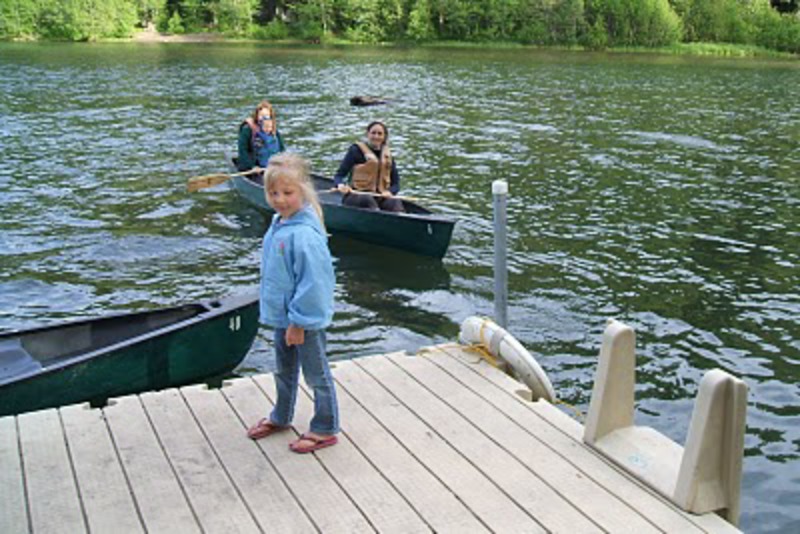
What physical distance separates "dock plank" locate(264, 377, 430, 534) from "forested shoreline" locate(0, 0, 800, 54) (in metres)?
56.8

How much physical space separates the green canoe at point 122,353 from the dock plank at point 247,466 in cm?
104

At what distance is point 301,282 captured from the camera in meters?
4.33

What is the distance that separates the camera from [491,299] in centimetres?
962

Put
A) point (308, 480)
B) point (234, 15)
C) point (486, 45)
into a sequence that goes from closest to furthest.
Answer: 1. point (308, 480)
2. point (486, 45)
3. point (234, 15)

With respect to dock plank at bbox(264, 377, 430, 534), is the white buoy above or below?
above

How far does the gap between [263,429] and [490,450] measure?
4.24 feet

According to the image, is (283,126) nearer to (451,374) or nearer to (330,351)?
(330,351)

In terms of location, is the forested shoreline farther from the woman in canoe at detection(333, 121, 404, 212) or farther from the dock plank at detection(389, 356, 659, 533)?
the dock plank at detection(389, 356, 659, 533)

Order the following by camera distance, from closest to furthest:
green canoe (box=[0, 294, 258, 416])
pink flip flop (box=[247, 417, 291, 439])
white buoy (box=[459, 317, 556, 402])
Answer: pink flip flop (box=[247, 417, 291, 439]) → white buoy (box=[459, 317, 556, 402]) → green canoe (box=[0, 294, 258, 416])

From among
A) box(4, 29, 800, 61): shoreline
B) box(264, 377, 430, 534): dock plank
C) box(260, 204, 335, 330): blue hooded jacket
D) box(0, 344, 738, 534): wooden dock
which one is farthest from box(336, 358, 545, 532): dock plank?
box(4, 29, 800, 61): shoreline

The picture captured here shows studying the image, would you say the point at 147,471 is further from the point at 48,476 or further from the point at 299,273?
the point at 299,273

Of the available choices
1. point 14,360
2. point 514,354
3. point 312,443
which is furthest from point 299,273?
point 14,360

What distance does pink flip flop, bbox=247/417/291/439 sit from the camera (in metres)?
4.75

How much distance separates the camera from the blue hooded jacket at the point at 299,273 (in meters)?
4.30
